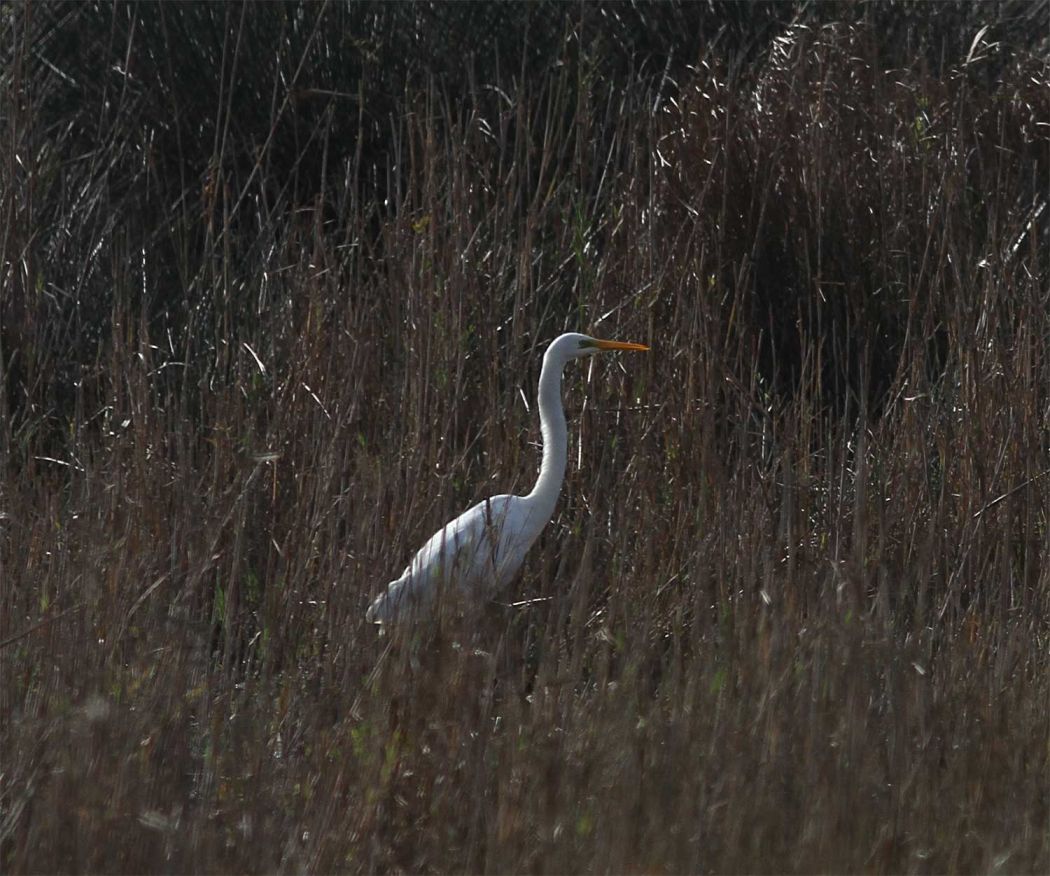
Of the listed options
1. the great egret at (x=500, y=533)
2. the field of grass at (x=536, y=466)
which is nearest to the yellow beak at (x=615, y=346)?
the great egret at (x=500, y=533)

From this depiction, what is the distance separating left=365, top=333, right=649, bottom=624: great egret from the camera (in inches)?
90.0

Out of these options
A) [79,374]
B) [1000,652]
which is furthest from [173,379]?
A: [1000,652]

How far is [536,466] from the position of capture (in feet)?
11.9

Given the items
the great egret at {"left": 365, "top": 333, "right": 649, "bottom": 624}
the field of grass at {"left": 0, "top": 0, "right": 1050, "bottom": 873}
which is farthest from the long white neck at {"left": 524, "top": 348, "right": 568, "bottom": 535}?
the field of grass at {"left": 0, "top": 0, "right": 1050, "bottom": 873}

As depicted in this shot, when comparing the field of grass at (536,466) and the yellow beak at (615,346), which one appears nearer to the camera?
the field of grass at (536,466)

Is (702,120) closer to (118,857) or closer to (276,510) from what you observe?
(276,510)

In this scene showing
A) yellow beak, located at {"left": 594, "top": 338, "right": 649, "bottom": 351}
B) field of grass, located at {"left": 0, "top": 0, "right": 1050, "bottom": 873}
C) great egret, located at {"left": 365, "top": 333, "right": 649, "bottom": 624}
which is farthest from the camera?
yellow beak, located at {"left": 594, "top": 338, "right": 649, "bottom": 351}

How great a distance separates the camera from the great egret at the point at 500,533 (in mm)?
Answer: 2287

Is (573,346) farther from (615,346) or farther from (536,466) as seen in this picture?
(536,466)

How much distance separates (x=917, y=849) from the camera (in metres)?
1.86

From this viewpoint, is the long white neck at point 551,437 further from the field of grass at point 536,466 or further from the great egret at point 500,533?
the field of grass at point 536,466

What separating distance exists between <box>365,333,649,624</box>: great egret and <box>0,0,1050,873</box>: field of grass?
7cm

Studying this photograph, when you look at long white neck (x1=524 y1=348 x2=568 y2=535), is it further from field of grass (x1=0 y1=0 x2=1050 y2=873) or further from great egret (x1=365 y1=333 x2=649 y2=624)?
field of grass (x1=0 y1=0 x2=1050 y2=873)

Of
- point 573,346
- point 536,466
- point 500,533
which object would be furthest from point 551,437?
point 500,533
